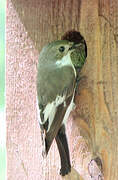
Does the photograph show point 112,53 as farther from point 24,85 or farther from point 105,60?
point 24,85

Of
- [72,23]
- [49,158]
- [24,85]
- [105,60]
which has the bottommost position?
[49,158]

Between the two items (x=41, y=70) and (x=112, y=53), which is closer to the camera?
(x=112, y=53)

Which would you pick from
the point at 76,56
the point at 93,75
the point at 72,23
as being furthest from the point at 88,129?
the point at 76,56

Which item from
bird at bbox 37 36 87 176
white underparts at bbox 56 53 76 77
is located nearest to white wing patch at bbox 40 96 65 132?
bird at bbox 37 36 87 176

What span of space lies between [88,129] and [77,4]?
54 centimetres

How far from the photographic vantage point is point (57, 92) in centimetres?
167

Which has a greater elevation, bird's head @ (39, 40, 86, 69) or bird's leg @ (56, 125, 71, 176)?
bird's head @ (39, 40, 86, 69)

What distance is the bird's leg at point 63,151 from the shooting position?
63.6 inches

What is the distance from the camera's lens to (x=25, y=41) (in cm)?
182

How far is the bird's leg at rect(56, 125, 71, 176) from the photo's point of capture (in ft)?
5.30

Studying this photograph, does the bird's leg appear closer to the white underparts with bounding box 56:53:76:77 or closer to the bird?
the bird

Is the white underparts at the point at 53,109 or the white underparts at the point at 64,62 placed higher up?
the white underparts at the point at 64,62

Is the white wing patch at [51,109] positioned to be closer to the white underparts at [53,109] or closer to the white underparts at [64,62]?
the white underparts at [53,109]

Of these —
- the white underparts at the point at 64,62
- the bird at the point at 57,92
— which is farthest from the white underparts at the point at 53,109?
the white underparts at the point at 64,62
